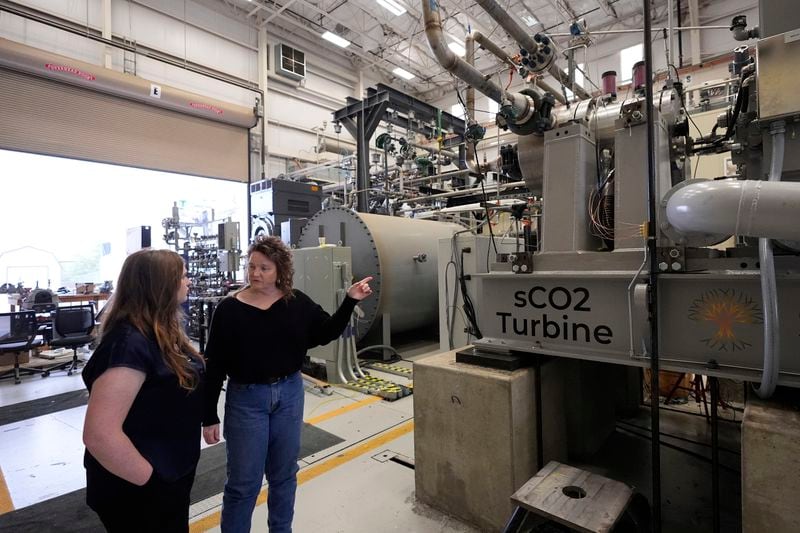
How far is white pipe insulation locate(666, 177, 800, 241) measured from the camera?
102cm

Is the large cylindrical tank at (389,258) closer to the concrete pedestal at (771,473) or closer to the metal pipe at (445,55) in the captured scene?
the metal pipe at (445,55)

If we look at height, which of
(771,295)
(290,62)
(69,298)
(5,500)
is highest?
(290,62)

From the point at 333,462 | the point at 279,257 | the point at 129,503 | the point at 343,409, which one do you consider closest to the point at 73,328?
the point at 343,409

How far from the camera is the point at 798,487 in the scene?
3.80 ft

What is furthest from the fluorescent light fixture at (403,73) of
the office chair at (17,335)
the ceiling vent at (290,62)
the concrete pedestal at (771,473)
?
the concrete pedestal at (771,473)

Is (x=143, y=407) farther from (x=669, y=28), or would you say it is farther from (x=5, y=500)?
(x=669, y=28)

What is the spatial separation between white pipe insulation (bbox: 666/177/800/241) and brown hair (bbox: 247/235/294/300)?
4.74ft

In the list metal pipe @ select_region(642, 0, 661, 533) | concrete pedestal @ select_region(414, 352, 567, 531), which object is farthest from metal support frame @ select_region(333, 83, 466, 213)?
metal pipe @ select_region(642, 0, 661, 533)

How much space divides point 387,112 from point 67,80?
5301mm

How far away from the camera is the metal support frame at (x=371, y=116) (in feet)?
20.9

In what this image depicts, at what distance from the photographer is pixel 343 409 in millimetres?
3518

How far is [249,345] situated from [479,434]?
105cm

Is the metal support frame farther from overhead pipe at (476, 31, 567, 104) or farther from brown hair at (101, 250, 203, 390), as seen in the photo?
brown hair at (101, 250, 203, 390)

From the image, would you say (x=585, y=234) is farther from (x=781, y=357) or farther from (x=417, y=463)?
(x=417, y=463)
